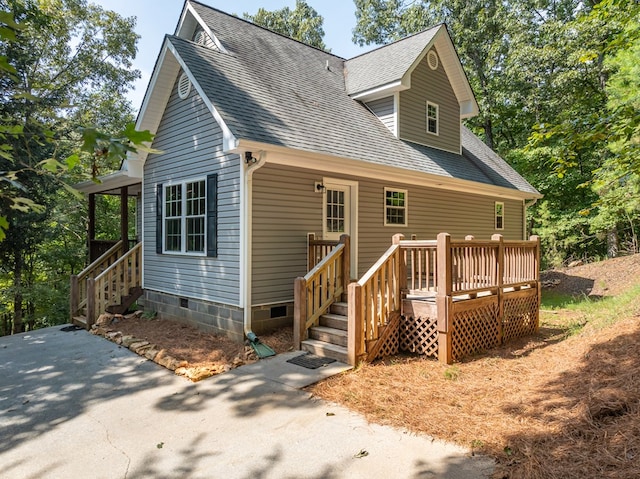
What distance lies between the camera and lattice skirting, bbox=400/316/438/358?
620 cm

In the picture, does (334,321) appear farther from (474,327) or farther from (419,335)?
(474,327)

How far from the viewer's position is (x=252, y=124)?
22.9 ft

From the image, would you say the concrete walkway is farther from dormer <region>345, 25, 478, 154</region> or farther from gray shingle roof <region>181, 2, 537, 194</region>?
dormer <region>345, 25, 478, 154</region>

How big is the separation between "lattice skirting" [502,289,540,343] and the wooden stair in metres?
3.06

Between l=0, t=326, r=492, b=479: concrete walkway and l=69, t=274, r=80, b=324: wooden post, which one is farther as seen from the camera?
l=69, t=274, r=80, b=324: wooden post

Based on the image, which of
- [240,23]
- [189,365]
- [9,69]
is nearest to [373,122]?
[240,23]

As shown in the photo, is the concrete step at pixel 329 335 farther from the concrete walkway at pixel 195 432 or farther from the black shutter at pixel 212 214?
the black shutter at pixel 212 214

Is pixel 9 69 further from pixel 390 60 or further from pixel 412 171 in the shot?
pixel 390 60

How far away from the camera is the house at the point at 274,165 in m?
7.12

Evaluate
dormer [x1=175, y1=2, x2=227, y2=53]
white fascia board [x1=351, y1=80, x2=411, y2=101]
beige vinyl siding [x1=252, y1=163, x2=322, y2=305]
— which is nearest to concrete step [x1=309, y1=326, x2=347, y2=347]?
beige vinyl siding [x1=252, y1=163, x2=322, y2=305]

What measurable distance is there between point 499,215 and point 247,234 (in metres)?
9.51

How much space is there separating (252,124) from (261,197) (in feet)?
4.04

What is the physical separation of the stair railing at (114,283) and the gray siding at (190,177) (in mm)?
442

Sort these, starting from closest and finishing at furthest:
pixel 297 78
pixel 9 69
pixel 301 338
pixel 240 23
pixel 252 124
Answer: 1. pixel 9 69
2. pixel 301 338
3. pixel 252 124
4. pixel 297 78
5. pixel 240 23
